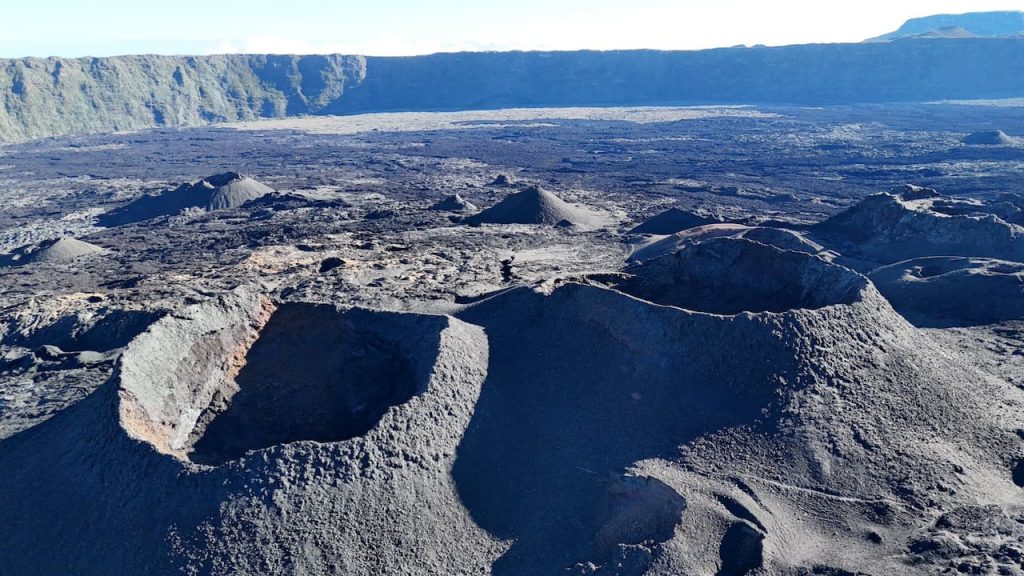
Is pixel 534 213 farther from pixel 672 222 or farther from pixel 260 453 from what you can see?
pixel 260 453

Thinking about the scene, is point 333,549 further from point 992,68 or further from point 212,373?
point 992,68

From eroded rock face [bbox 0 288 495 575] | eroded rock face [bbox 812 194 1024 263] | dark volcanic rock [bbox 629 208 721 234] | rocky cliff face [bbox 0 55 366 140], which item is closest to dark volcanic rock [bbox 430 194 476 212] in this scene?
dark volcanic rock [bbox 629 208 721 234]

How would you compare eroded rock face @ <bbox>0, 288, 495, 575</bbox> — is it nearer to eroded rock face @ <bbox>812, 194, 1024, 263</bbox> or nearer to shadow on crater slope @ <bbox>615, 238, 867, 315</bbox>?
shadow on crater slope @ <bbox>615, 238, 867, 315</bbox>

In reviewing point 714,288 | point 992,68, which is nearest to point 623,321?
point 714,288

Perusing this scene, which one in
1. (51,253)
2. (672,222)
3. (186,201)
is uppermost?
(672,222)

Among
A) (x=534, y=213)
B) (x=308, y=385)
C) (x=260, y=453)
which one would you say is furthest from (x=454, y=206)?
(x=260, y=453)

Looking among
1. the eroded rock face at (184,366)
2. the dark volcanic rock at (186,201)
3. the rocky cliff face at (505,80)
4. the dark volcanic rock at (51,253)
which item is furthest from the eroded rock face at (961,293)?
the rocky cliff face at (505,80)

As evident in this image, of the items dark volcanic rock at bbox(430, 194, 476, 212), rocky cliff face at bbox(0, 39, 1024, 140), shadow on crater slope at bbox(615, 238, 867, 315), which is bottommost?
dark volcanic rock at bbox(430, 194, 476, 212)
